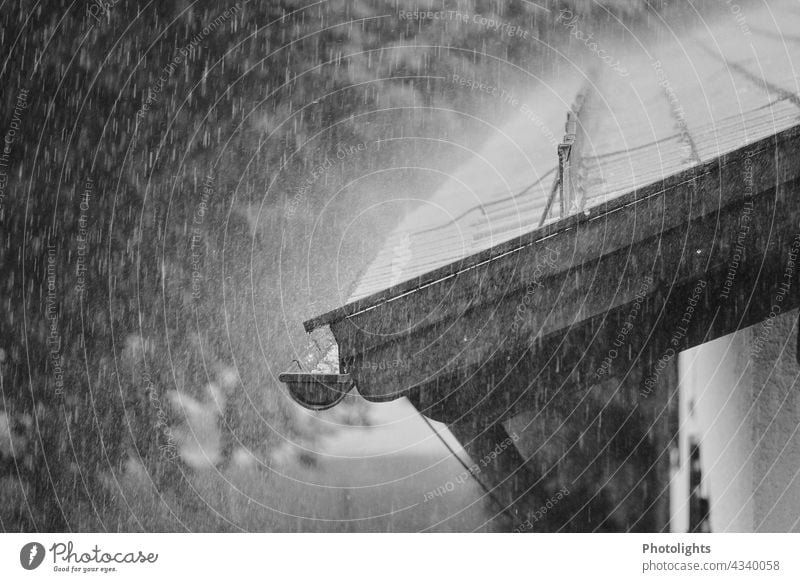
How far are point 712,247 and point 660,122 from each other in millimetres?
758

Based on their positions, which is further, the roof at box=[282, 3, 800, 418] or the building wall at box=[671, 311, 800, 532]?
the building wall at box=[671, 311, 800, 532]

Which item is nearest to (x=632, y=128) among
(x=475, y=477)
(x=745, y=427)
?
(x=745, y=427)

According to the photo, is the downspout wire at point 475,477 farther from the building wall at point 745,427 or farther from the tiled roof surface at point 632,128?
the tiled roof surface at point 632,128

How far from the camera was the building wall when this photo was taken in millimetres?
1491

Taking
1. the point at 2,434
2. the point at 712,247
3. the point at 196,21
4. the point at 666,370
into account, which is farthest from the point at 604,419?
the point at 2,434

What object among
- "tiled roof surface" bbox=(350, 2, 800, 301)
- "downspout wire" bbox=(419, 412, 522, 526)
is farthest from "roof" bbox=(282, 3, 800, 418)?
"downspout wire" bbox=(419, 412, 522, 526)

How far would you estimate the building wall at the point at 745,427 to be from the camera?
1.49 meters

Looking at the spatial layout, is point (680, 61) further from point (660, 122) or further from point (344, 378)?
point (344, 378)

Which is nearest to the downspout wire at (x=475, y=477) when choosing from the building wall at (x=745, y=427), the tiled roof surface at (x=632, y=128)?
the building wall at (x=745, y=427)

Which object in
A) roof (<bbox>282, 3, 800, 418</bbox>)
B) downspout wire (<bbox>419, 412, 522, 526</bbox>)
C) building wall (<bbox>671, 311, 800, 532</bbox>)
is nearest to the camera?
roof (<bbox>282, 3, 800, 418</bbox>)

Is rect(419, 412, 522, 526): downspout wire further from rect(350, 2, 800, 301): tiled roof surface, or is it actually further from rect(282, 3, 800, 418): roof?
rect(350, 2, 800, 301): tiled roof surface

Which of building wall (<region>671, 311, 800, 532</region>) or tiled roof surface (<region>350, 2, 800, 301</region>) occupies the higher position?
tiled roof surface (<region>350, 2, 800, 301</region>)

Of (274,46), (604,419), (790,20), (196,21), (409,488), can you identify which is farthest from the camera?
(274,46)

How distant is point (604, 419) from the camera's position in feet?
5.88
